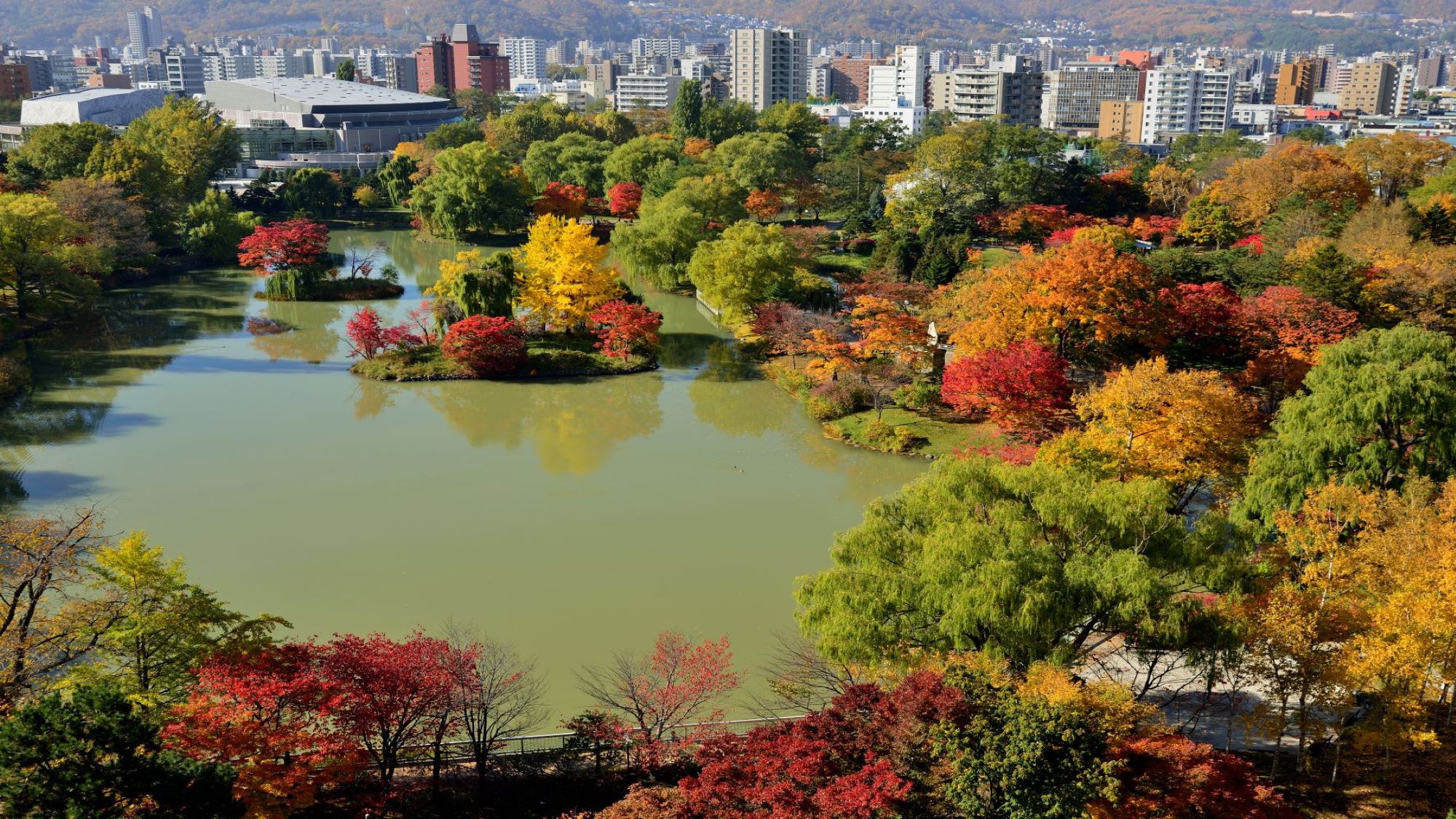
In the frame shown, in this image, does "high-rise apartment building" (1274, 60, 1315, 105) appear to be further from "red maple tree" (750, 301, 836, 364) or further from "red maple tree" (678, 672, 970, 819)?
"red maple tree" (678, 672, 970, 819)

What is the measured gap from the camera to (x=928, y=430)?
697 inches

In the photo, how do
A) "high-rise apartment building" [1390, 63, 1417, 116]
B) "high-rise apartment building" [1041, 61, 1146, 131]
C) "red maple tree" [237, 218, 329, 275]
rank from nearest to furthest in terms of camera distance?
"red maple tree" [237, 218, 329, 275]
"high-rise apartment building" [1041, 61, 1146, 131]
"high-rise apartment building" [1390, 63, 1417, 116]

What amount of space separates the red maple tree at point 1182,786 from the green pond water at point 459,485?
437cm

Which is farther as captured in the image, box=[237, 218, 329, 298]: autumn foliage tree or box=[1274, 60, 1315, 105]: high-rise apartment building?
box=[1274, 60, 1315, 105]: high-rise apartment building

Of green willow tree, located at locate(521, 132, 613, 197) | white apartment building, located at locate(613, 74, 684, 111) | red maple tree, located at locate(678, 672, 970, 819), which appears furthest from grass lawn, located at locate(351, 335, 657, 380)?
white apartment building, located at locate(613, 74, 684, 111)

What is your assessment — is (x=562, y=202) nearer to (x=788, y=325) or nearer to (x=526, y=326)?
(x=526, y=326)

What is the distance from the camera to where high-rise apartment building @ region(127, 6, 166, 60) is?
177 m

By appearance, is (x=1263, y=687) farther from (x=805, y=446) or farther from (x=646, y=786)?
(x=805, y=446)

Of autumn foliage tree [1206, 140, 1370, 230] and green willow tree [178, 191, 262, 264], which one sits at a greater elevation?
autumn foliage tree [1206, 140, 1370, 230]

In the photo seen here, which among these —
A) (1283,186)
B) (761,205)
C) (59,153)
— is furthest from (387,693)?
(59,153)

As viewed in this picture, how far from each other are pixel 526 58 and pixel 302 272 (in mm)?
141138

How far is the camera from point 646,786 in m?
8.67

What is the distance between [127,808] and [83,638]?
2.62m

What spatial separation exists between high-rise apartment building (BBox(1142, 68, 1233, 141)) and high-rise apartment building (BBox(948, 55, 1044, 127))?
9.49 metres
